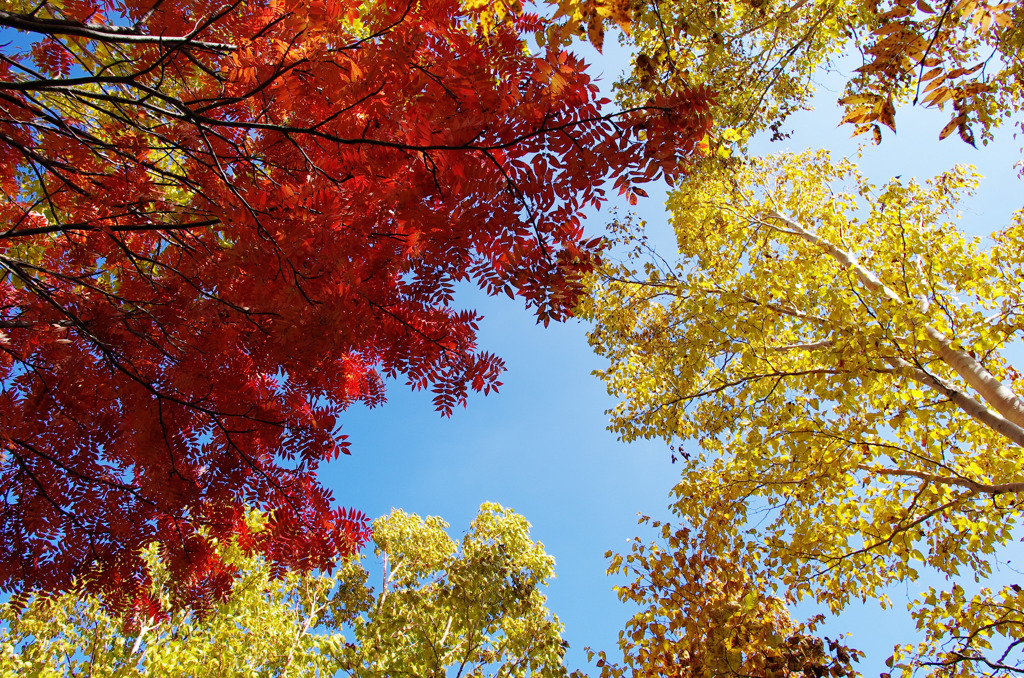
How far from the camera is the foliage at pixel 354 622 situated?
581 cm

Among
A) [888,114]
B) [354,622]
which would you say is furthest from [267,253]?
[354,622]

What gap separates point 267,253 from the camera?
2.48 metres

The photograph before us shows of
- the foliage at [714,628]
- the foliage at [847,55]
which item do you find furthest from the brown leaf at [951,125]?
the foliage at [714,628]

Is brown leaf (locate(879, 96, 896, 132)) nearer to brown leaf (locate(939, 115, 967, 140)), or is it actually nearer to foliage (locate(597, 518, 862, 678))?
brown leaf (locate(939, 115, 967, 140))

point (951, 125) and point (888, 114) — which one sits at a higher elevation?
point (888, 114)

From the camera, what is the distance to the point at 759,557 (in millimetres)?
4078

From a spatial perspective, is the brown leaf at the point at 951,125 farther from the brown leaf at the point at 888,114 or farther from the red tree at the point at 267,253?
the red tree at the point at 267,253

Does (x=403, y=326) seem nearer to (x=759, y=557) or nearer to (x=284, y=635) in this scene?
(x=759, y=557)

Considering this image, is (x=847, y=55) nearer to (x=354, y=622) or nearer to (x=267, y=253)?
(x=267, y=253)

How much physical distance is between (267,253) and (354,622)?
5.14 meters

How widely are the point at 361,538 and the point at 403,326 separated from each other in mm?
1422

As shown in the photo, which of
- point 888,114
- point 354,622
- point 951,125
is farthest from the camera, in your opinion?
point 354,622

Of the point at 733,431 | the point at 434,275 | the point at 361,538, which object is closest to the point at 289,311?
the point at 434,275

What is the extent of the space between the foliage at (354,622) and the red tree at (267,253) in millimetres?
704
